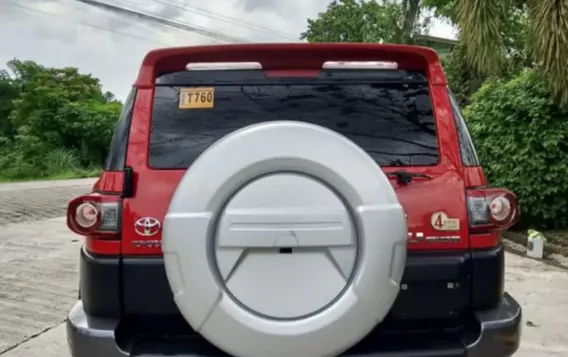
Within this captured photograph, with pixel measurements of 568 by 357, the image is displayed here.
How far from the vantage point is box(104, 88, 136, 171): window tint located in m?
2.31

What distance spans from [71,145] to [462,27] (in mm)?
22141

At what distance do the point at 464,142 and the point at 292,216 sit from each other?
0.85 m

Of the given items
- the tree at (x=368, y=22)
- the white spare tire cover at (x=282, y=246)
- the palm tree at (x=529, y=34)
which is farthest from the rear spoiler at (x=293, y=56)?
the tree at (x=368, y=22)

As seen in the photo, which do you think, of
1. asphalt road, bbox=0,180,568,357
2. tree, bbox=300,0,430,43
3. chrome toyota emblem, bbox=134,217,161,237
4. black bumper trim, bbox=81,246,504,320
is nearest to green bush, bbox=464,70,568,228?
asphalt road, bbox=0,180,568,357

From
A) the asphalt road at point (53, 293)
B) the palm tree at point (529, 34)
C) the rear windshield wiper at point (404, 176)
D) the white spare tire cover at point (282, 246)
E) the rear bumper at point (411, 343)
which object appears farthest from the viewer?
the palm tree at point (529, 34)

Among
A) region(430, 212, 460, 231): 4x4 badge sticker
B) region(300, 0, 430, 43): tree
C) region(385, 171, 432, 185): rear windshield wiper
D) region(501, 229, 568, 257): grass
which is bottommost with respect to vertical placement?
region(501, 229, 568, 257): grass

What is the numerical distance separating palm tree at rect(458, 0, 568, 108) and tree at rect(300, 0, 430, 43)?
12.1 meters

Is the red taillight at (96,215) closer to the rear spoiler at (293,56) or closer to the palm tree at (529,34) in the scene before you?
the rear spoiler at (293,56)

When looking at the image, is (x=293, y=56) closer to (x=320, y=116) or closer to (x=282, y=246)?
(x=320, y=116)

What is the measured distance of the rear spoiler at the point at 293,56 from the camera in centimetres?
241

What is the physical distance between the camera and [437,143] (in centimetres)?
238

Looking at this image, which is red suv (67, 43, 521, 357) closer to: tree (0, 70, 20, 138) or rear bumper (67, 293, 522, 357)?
rear bumper (67, 293, 522, 357)

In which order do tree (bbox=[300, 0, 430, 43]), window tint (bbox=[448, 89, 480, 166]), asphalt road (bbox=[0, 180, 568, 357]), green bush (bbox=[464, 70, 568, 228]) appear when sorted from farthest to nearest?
tree (bbox=[300, 0, 430, 43]) → green bush (bbox=[464, 70, 568, 228]) → asphalt road (bbox=[0, 180, 568, 357]) → window tint (bbox=[448, 89, 480, 166])

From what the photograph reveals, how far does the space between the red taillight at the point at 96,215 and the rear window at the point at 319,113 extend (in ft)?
0.87
